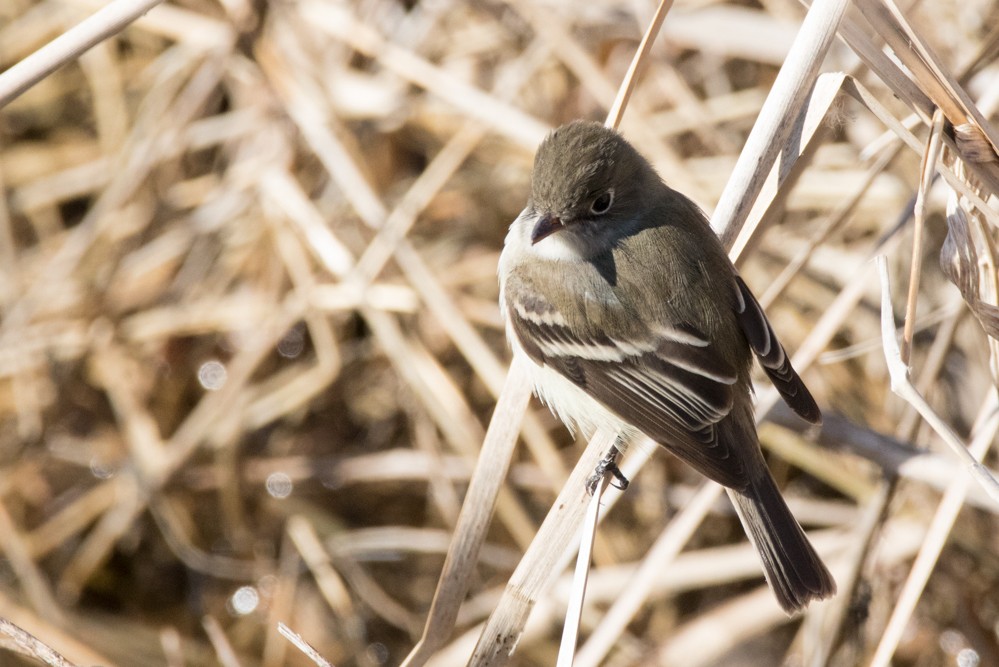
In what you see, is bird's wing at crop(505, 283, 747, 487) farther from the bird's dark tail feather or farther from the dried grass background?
the dried grass background

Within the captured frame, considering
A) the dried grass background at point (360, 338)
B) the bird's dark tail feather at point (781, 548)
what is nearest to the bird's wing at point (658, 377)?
the bird's dark tail feather at point (781, 548)

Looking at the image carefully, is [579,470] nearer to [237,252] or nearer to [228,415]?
[228,415]

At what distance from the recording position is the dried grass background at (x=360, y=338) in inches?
166

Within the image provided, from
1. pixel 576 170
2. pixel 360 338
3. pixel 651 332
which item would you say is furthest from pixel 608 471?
pixel 360 338

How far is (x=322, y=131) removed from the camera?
→ 4.48 m

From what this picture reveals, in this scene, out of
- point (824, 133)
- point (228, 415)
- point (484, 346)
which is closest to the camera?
point (824, 133)

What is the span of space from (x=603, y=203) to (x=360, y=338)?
2.37 m

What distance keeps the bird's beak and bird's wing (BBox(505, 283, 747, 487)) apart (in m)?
0.26

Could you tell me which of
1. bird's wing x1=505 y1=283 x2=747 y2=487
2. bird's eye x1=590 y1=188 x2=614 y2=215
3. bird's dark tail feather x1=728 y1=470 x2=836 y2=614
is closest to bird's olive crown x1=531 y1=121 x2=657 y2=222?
bird's eye x1=590 y1=188 x2=614 y2=215

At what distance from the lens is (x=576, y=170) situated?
113 inches

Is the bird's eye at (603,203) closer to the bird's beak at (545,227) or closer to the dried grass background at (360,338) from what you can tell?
the bird's beak at (545,227)

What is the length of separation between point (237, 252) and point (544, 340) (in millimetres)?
2364

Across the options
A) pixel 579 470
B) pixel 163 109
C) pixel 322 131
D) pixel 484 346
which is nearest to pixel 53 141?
pixel 163 109

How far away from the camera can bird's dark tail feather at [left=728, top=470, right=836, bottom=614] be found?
2762 millimetres
